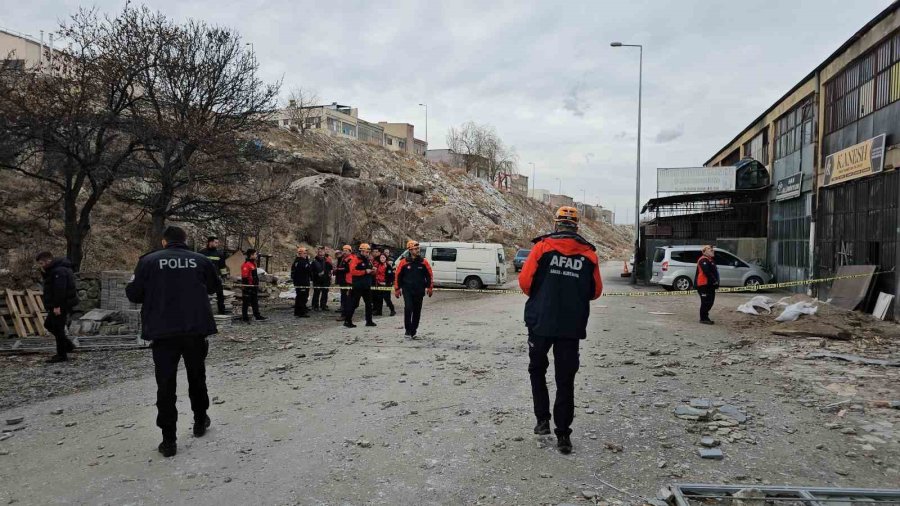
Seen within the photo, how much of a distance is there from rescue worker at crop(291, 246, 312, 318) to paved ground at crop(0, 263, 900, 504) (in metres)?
5.48

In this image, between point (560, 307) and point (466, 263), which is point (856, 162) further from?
point (560, 307)

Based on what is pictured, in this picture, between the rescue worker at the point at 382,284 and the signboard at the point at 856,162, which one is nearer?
the signboard at the point at 856,162

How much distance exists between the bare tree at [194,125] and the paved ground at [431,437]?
28.8 feet

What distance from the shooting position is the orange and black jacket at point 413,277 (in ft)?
33.0

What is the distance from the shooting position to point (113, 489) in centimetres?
367

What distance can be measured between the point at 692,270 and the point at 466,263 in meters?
8.25

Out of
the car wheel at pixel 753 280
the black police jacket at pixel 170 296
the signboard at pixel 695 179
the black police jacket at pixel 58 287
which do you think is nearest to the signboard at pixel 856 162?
the car wheel at pixel 753 280

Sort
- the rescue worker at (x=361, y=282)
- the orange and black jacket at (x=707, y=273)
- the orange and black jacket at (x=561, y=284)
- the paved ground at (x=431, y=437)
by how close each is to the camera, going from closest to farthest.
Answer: the paved ground at (x=431, y=437) < the orange and black jacket at (x=561, y=284) < the rescue worker at (x=361, y=282) < the orange and black jacket at (x=707, y=273)

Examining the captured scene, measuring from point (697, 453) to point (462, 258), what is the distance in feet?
59.0

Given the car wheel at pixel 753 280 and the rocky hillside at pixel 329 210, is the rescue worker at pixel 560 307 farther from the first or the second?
the car wheel at pixel 753 280

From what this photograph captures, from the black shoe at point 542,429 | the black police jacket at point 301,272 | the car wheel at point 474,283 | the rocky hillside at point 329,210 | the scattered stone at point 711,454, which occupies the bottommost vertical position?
the scattered stone at point 711,454

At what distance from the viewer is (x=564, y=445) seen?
14.2ft

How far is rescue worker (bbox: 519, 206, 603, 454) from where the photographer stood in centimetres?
448

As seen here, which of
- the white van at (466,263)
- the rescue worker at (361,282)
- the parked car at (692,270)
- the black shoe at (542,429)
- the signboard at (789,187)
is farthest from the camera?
the white van at (466,263)
